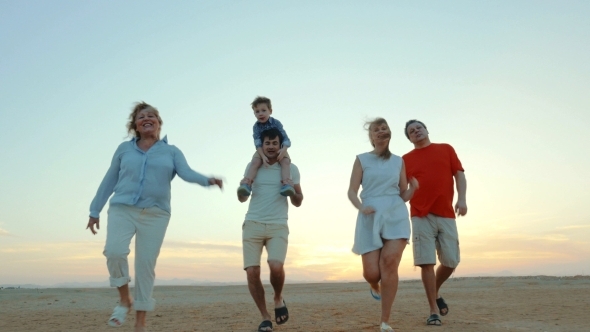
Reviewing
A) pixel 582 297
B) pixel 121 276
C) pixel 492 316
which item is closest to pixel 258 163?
pixel 121 276

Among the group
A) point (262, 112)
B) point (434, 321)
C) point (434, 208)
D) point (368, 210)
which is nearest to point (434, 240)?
point (434, 208)

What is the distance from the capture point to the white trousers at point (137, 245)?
18.6ft

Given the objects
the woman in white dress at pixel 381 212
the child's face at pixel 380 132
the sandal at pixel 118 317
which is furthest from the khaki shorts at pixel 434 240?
the sandal at pixel 118 317

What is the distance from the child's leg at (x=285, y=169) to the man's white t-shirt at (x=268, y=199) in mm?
74

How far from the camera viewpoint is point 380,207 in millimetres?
6410

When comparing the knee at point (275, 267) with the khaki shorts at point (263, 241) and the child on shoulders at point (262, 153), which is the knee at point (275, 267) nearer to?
the khaki shorts at point (263, 241)

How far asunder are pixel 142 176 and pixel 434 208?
12.7ft

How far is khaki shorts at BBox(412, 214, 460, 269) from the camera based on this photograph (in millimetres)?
7559

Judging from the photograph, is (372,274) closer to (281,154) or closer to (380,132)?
(380,132)

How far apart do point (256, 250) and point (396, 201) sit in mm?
1804

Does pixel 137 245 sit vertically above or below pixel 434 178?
below

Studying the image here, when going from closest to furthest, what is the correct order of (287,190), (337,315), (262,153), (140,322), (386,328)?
(140,322) → (386,328) → (287,190) → (262,153) → (337,315)

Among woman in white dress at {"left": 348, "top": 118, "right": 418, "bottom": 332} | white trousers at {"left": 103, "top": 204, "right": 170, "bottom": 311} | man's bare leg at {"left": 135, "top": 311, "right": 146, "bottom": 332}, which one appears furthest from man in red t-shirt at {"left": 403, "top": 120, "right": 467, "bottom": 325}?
man's bare leg at {"left": 135, "top": 311, "right": 146, "bottom": 332}

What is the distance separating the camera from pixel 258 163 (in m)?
7.14
